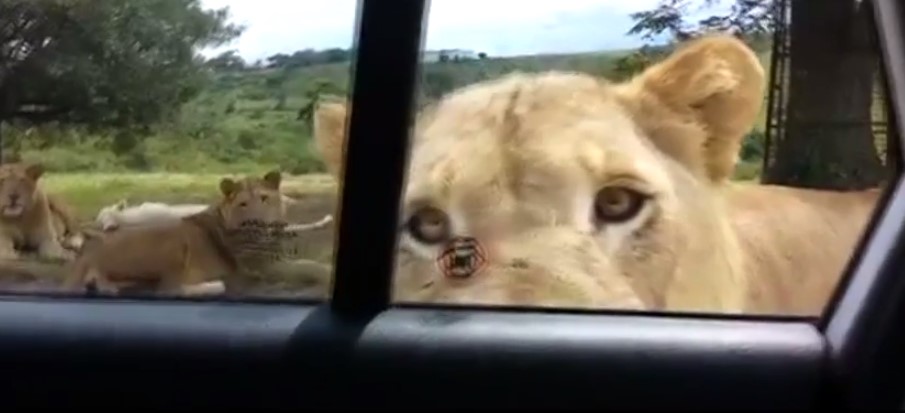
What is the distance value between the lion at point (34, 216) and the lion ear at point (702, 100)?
770 mm

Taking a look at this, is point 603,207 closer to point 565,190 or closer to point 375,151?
point 565,190

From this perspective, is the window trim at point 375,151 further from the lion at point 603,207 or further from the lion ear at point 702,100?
the lion ear at point 702,100

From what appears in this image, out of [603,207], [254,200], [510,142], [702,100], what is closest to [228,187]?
[254,200]

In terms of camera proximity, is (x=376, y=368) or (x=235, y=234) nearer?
(x=376, y=368)

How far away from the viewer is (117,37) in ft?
7.11

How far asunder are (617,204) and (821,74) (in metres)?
0.32

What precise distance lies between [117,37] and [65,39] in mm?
71

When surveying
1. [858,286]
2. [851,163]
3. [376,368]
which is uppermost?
[851,163]

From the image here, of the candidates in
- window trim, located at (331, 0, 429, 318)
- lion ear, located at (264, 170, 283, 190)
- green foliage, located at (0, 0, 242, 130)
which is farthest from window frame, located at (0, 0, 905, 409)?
green foliage, located at (0, 0, 242, 130)

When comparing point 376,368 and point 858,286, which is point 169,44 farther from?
point 858,286

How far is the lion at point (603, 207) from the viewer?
214cm

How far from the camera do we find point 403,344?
81.0 inches

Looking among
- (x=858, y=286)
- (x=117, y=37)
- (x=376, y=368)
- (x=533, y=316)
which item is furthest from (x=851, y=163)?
(x=117, y=37)

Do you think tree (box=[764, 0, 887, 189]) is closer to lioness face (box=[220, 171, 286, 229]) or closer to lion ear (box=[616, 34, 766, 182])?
lion ear (box=[616, 34, 766, 182])
